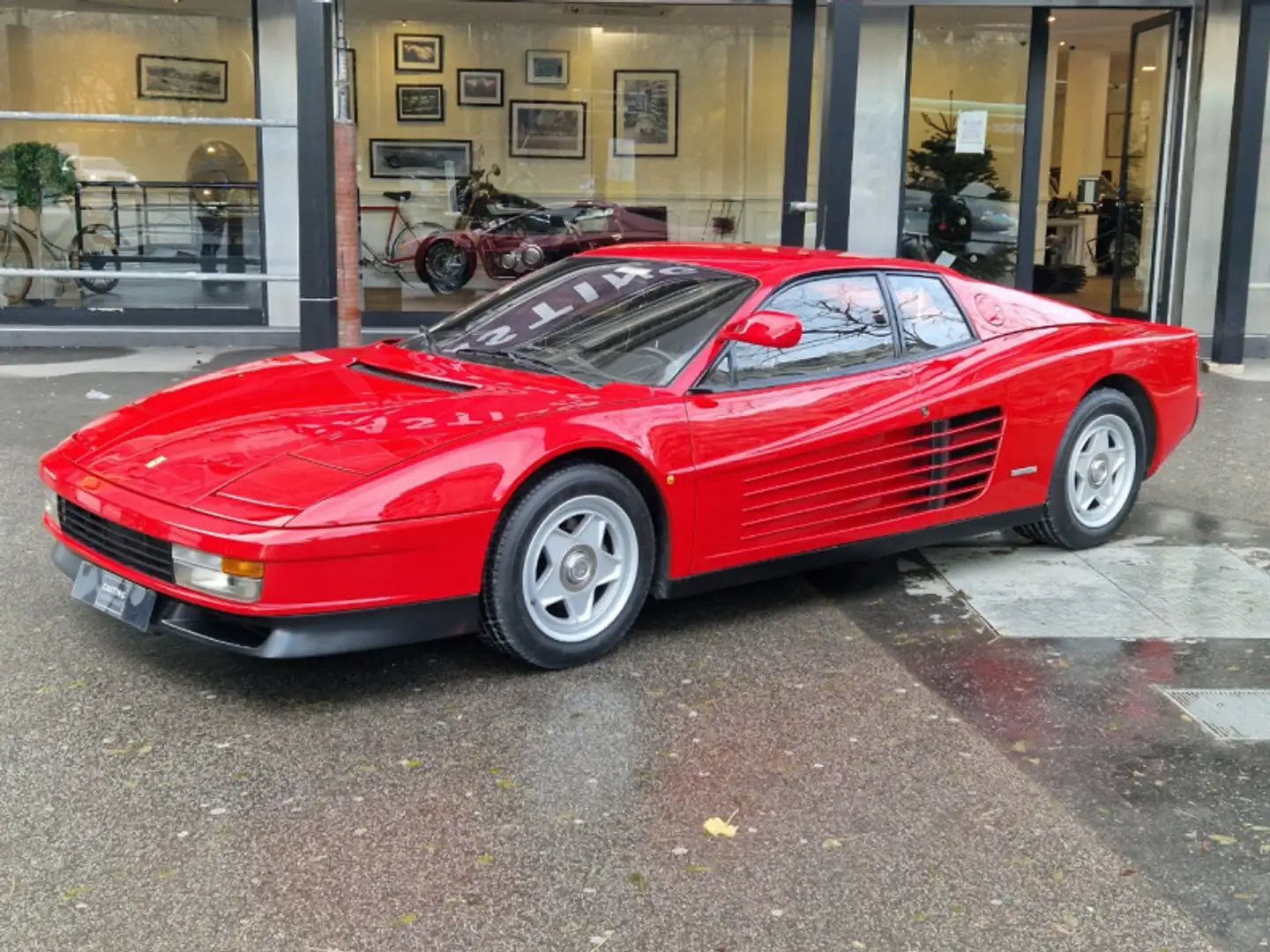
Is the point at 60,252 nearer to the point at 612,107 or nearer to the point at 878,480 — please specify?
the point at 612,107

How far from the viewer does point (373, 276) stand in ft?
43.8

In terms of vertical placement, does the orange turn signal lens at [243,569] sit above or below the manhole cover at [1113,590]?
above

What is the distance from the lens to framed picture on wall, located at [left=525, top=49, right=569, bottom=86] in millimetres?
13359

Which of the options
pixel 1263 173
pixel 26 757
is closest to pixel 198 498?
pixel 26 757

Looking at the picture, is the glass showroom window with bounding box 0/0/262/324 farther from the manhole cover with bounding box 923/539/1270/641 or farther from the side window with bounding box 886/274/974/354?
the manhole cover with bounding box 923/539/1270/641

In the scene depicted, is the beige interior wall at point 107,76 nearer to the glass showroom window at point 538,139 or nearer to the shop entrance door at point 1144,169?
the glass showroom window at point 538,139

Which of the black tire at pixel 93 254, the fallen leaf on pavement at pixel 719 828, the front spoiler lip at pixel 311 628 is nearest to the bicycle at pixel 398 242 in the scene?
the black tire at pixel 93 254

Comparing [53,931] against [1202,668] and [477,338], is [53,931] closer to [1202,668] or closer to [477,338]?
[477,338]

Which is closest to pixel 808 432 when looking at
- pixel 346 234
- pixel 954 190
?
pixel 346 234

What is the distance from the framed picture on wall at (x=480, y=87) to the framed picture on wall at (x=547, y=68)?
1.01 feet

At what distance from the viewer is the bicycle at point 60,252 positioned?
12.4 m

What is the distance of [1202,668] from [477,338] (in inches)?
118

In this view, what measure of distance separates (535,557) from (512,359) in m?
1.10

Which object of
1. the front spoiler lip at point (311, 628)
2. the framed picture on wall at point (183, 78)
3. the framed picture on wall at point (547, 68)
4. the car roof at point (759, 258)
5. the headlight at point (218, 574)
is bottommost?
the front spoiler lip at point (311, 628)
